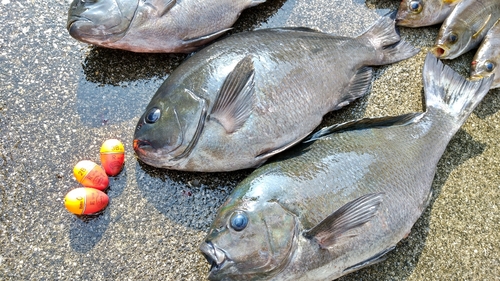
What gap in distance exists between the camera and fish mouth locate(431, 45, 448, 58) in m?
3.01

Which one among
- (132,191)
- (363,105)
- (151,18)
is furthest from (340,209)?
(151,18)

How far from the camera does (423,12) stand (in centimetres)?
305

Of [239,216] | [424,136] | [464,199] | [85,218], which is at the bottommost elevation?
[85,218]

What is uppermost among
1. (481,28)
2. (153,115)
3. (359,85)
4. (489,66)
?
(481,28)

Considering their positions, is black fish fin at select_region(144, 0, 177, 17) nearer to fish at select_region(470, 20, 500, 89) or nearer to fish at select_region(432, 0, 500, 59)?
fish at select_region(432, 0, 500, 59)

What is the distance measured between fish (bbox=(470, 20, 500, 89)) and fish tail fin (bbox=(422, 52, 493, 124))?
0.24 metres

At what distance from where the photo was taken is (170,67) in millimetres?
2840

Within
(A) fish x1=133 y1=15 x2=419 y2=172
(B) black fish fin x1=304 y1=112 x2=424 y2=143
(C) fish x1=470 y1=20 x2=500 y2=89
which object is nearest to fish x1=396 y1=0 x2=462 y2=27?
(C) fish x1=470 y1=20 x2=500 y2=89

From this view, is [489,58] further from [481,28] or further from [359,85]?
[359,85]

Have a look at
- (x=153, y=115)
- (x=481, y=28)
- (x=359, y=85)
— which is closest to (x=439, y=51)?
(x=481, y=28)

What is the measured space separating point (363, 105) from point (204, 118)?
3.78 feet

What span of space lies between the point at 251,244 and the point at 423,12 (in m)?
2.15

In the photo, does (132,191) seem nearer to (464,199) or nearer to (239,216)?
(239,216)

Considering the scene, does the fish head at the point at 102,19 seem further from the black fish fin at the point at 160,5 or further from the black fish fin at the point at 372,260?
the black fish fin at the point at 372,260
